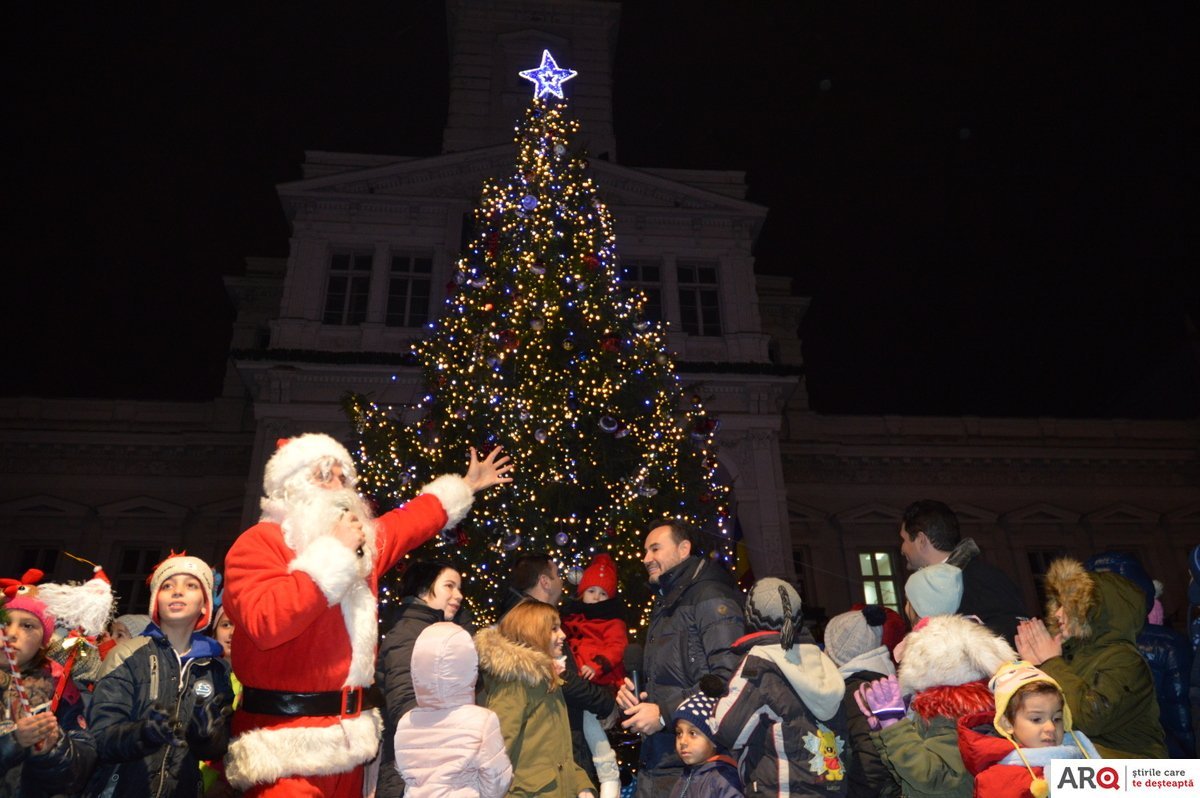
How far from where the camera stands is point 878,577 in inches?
808

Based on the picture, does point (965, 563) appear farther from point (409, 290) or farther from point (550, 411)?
point (409, 290)

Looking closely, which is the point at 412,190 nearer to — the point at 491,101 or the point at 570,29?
the point at 491,101

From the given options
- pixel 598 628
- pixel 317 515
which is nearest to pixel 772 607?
pixel 598 628

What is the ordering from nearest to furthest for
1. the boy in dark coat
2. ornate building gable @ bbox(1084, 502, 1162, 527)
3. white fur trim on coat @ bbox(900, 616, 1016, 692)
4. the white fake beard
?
the boy in dark coat → the white fake beard → white fur trim on coat @ bbox(900, 616, 1016, 692) → ornate building gable @ bbox(1084, 502, 1162, 527)

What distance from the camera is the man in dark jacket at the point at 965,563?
433cm

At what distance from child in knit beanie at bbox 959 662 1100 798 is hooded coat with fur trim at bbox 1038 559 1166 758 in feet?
1.74

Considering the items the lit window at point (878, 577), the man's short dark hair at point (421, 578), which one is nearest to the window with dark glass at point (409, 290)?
the lit window at point (878, 577)

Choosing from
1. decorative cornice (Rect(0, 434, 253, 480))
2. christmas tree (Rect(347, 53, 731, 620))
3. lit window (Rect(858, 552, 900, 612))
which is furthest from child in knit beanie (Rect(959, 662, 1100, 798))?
decorative cornice (Rect(0, 434, 253, 480))

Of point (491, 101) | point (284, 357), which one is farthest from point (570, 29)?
point (284, 357)

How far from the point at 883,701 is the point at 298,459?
123 inches

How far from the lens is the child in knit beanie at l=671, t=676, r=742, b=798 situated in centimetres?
378

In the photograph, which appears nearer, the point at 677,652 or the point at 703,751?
the point at 703,751

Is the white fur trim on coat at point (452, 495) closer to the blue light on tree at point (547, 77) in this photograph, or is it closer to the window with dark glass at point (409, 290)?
the window with dark glass at point (409, 290)

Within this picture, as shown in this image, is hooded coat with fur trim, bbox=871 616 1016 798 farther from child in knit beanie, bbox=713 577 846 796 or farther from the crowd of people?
child in knit beanie, bbox=713 577 846 796
